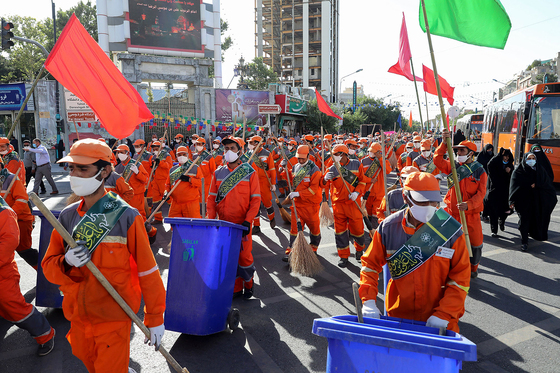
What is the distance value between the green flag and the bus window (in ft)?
38.0

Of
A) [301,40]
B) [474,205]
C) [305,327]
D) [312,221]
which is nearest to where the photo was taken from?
[305,327]

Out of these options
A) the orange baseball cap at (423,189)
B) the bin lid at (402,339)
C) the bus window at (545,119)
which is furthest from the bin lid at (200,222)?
the bus window at (545,119)

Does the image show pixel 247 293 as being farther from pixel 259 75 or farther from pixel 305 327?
pixel 259 75

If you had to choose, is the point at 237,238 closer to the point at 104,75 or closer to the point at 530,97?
the point at 104,75

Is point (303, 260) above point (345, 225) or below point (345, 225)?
below

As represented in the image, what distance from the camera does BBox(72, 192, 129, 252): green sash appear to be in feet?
8.30

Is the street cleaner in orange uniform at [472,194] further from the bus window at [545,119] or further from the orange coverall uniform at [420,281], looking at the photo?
the bus window at [545,119]

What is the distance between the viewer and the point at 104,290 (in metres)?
2.59

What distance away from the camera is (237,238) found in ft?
13.8

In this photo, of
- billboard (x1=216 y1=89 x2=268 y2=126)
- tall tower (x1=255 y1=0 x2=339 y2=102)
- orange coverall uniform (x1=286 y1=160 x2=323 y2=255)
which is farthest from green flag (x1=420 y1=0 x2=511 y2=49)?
tall tower (x1=255 y1=0 x2=339 y2=102)

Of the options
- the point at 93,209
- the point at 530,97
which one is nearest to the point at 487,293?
the point at 93,209

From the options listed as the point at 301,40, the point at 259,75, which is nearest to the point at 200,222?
the point at 259,75

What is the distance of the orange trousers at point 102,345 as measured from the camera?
2566 mm

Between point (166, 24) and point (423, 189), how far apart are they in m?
32.4
